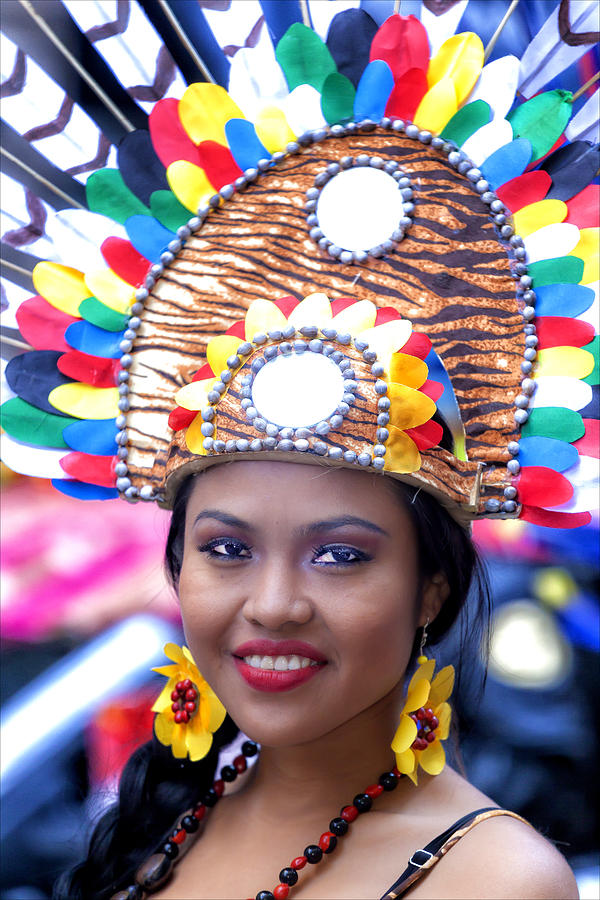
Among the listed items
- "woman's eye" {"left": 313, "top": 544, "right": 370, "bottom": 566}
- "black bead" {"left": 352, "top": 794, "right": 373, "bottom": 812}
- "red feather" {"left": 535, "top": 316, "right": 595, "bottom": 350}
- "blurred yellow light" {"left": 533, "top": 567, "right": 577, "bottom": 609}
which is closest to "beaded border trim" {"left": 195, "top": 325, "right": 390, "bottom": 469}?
"woman's eye" {"left": 313, "top": 544, "right": 370, "bottom": 566}

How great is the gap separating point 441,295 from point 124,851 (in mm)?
1250

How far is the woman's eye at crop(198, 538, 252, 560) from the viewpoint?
4.99 feet

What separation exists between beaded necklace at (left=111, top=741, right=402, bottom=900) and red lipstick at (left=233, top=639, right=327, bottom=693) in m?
0.28

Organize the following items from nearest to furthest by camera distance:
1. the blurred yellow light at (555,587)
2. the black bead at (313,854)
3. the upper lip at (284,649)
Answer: the upper lip at (284,649)
the black bead at (313,854)
the blurred yellow light at (555,587)

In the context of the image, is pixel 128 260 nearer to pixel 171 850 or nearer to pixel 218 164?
pixel 218 164

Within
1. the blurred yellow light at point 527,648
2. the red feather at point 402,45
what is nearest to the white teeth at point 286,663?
the red feather at point 402,45

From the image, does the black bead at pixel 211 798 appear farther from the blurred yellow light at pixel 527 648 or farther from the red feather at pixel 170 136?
the red feather at pixel 170 136

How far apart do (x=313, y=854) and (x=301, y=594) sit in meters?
0.44

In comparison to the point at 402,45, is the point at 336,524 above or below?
below

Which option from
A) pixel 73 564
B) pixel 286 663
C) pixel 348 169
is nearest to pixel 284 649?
pixel 286 663

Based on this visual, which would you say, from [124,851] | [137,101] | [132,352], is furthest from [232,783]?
[137,101]

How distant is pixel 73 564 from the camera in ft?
9.19

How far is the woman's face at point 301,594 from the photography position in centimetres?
144

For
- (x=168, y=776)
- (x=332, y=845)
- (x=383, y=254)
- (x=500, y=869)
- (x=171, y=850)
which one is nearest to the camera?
(x=500, y=869)
